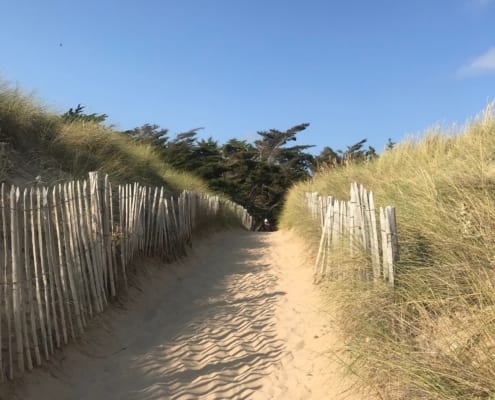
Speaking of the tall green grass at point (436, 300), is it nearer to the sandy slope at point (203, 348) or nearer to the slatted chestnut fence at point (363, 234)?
the slatted chestnut fence at point (363, 234)

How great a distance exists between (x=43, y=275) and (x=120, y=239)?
2.08 metres

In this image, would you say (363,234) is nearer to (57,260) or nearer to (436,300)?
(436,300)

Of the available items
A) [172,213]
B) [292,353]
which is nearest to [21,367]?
[292,353]

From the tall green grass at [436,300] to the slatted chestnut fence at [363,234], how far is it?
0.46 ft

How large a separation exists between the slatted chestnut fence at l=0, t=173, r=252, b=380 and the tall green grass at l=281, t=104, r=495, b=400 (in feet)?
8.18

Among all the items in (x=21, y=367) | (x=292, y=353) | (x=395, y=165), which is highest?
(x=395, y=165)

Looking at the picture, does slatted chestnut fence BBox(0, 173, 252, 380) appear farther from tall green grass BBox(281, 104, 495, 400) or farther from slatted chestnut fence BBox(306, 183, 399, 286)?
slatted chestnut fence BBox(306, 183, 399, 286)

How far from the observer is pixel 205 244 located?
12.5 meters

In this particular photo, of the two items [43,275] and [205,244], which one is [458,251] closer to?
[43,275]

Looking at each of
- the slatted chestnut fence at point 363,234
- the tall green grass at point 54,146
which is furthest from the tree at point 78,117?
the slatted chestnut fence at point 363,234

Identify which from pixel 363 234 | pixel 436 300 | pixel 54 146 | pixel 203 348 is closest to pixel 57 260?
pixel 203 348

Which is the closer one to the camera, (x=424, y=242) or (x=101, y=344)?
(x=424, y=242)

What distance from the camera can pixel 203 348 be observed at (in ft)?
15.1

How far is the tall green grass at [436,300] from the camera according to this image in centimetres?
243
